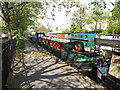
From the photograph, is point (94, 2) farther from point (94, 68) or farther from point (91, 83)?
point (94, 68)

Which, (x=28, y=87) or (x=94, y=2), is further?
(x=94, y=2)

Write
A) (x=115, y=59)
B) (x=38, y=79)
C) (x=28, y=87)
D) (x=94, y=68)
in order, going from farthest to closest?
(x=94, y=68) → (x=115, y=59) → (x=38, y=79) → (x=28, y=87)

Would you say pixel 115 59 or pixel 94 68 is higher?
pixel 115 59

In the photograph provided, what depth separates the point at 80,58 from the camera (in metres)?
8.41

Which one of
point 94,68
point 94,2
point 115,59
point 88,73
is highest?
point 94,2

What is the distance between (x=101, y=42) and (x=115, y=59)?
132cm

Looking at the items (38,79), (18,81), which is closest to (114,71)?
(38,79)

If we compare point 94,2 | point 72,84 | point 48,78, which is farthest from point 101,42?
point 48,78

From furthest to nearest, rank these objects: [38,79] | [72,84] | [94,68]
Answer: [94,68], [38,79], [72,84]

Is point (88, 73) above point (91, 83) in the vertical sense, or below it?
below

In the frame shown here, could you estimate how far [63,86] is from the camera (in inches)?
173

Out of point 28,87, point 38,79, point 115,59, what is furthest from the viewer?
point 115,59

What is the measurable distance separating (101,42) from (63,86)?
11.7 feet

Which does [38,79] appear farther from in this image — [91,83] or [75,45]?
[75,45]
